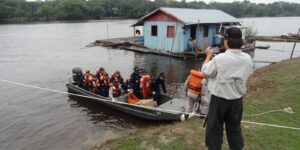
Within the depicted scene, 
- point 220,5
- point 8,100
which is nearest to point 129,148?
point 8,100

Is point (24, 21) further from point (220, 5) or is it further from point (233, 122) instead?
point (233, 122)

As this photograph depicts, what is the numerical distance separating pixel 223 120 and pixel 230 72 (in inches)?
27.7

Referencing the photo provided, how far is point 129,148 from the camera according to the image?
6.54 metres

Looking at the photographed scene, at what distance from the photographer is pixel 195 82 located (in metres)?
7.91

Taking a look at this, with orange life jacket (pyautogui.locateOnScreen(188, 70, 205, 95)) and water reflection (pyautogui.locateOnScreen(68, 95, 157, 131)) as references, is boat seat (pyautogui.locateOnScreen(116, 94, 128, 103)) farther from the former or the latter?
orange life jacket (pyautogui.locateOnScreen(188, 70, 205, 95))

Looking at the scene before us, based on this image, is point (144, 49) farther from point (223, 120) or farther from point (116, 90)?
point (223, 120)

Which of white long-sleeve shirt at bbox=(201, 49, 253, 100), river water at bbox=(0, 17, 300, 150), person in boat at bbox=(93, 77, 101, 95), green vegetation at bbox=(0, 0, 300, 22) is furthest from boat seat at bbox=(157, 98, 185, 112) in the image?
green vegetation at bbox=(0, 0, 300, 22)

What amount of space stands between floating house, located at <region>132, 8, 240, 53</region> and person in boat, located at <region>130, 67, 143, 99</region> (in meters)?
13.2

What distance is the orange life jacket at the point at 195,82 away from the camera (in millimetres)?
7800

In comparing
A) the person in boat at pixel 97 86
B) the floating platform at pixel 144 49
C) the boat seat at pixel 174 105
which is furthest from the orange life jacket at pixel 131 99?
the floating platform at pixel 144 49

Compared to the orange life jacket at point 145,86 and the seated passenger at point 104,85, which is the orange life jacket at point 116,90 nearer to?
the seated passenger at point 104,85

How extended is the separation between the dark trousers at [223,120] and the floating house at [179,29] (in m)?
20.0

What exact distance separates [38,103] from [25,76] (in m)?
6.77

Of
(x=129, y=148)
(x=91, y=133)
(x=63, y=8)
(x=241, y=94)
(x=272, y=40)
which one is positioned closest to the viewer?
(x=241, y=94)
